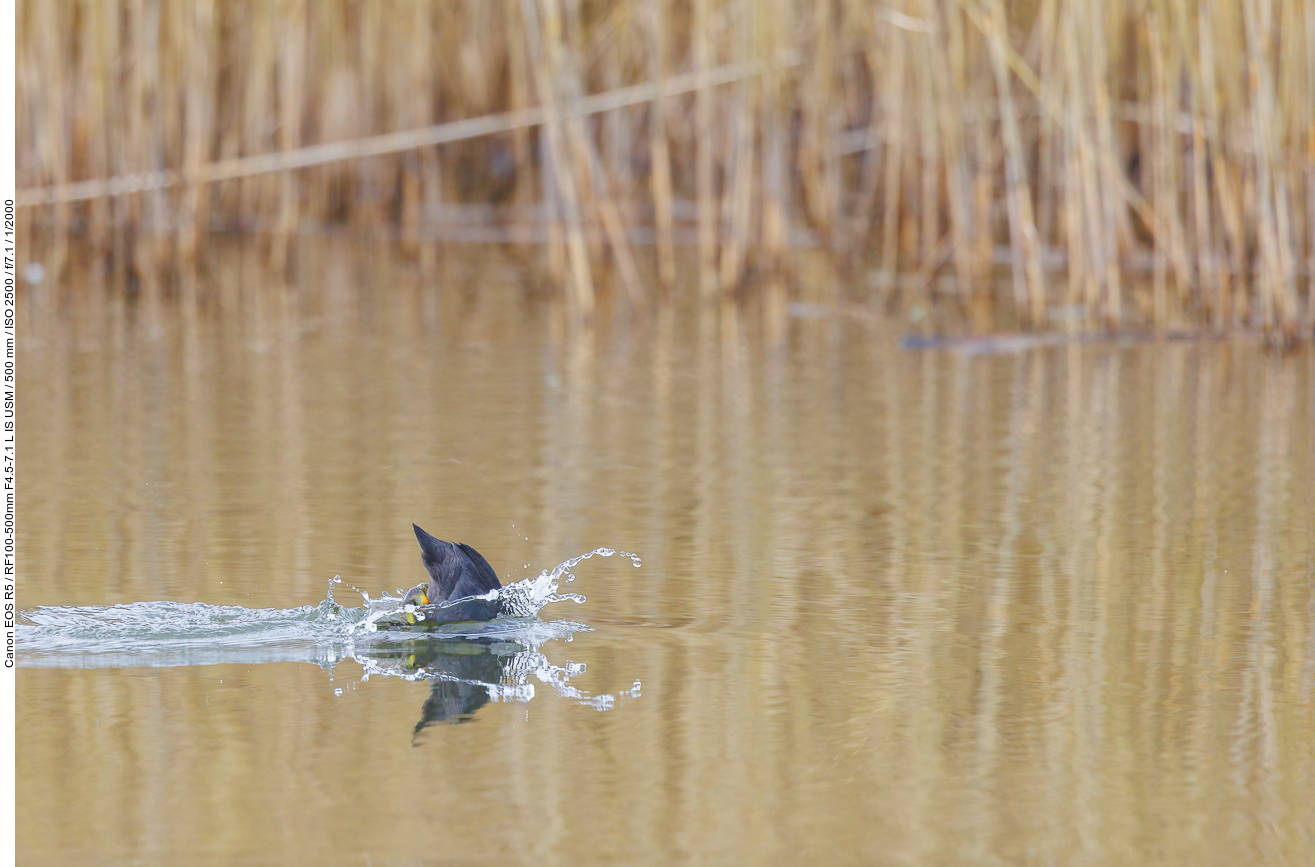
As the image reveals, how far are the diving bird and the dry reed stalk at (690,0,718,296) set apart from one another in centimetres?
460

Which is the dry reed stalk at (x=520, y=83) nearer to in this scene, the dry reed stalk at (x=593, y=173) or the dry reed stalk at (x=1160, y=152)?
the dry reed stalk at (x=593, y=173)

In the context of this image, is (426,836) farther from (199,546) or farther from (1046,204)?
(1046,204)

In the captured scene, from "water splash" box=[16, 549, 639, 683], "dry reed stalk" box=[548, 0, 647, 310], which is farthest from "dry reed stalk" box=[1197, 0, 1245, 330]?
"water splash" box=[16, 549, 639, 683]

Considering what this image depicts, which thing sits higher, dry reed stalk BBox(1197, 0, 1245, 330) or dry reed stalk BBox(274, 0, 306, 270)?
dry reed stalk BBox(274, 0, 306, 270)

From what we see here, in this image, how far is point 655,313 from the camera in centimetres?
754

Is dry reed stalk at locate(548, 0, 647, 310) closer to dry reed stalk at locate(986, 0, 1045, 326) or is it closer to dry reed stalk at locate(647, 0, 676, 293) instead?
dry reed stalk at locate(647, 0, 676, 293)

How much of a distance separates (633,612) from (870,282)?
5.37 meters

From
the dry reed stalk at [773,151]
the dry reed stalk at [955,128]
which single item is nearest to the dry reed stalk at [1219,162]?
the dry reed stalk at [955,128]

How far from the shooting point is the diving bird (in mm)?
3156

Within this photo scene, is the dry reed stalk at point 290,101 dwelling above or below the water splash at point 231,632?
above

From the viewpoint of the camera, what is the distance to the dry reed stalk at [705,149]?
24.7 feet

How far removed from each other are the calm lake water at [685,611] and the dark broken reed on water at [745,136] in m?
0.79

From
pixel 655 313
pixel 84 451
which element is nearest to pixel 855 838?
pixel 84 451

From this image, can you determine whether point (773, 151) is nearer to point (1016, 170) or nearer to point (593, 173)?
point (593, 173)
